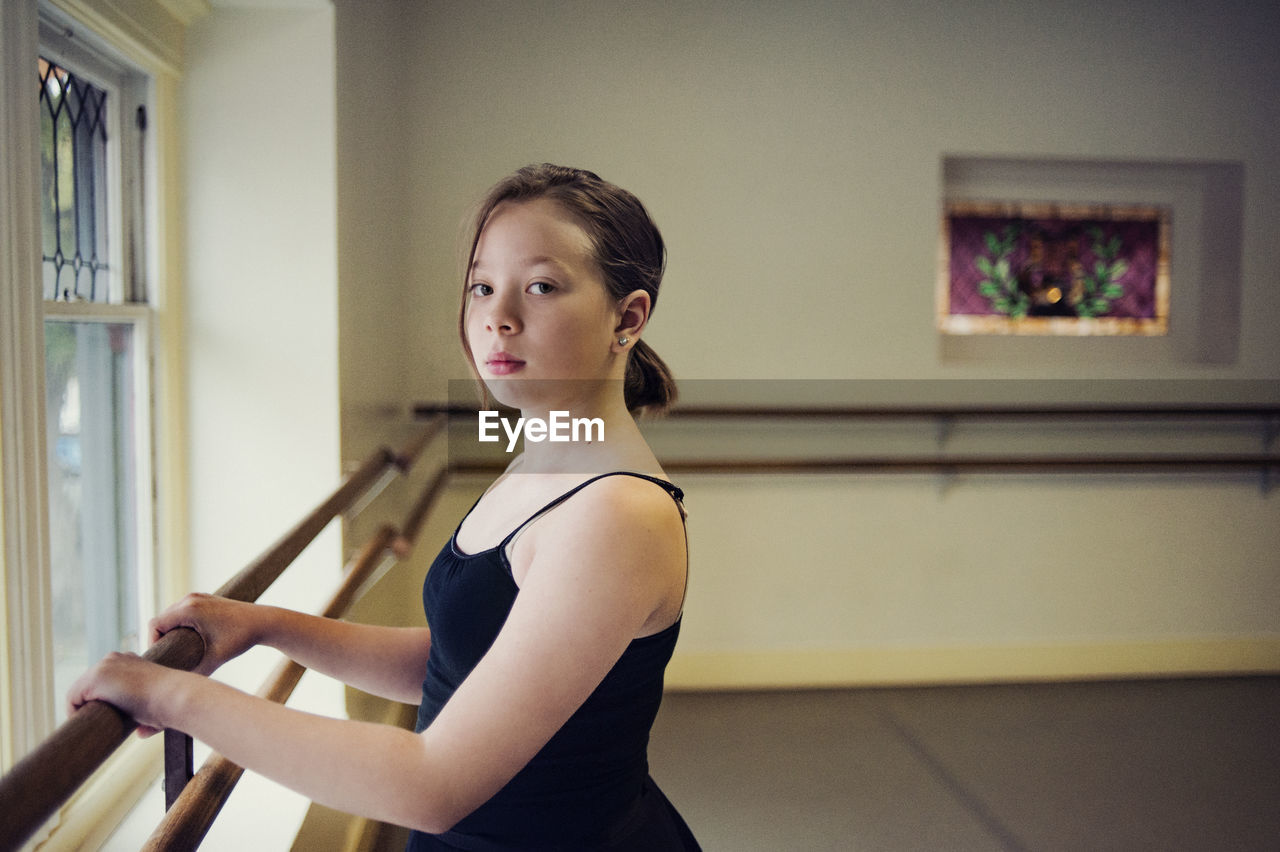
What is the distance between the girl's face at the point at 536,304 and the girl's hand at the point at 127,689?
0.37m

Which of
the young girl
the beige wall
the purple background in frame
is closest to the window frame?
the young girl

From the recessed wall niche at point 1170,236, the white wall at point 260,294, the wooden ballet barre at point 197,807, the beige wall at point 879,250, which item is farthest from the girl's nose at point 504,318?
the recessed wall niche at point 1170,236

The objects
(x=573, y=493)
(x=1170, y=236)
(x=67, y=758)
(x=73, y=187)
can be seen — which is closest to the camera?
(x=67, y=758)

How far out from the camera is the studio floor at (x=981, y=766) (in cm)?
250

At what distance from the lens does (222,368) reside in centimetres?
207

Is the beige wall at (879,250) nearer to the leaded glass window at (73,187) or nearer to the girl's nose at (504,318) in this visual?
the leaded glass window at (73,187)

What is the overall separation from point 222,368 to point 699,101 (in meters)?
2.14

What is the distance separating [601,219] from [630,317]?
10cm

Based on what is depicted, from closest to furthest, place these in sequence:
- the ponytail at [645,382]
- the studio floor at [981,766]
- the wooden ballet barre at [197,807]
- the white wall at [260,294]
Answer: the wooden ballet barre at [197,807], the ponytail at [645,382], the white wall at [260,294], the studio floor at [981,766]

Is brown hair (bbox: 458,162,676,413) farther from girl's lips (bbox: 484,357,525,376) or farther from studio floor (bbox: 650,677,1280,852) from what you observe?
studio floor (bbox: 650,677,1280,852)

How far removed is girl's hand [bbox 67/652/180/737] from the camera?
63 centimetres

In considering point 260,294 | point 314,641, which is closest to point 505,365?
point 314,641

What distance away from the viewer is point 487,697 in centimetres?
69

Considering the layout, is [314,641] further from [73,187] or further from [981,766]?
[981,766]
